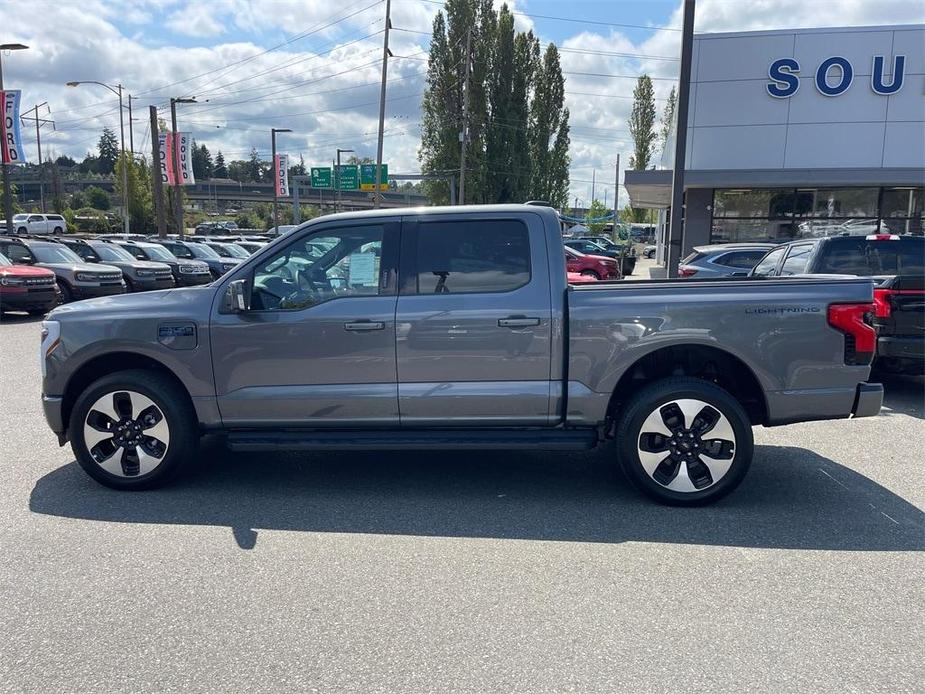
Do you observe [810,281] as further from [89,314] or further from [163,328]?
[89,314]

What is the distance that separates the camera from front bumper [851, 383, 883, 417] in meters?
4.83

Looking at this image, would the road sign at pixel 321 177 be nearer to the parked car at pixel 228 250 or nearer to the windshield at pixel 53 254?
the parked car at pixel 228 250

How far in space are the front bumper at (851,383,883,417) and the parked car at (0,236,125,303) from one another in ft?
56.2

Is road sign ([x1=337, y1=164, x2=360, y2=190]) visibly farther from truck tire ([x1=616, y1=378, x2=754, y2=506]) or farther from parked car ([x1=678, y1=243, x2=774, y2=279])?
truck tire ([x1=616, y1=378, x2=754, y2=506])

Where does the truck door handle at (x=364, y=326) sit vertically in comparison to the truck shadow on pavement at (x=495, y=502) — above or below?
above

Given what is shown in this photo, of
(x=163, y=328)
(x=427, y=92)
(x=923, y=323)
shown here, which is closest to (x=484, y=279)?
(x=163, y=328)

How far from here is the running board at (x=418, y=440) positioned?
194 inches

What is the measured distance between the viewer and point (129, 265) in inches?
795

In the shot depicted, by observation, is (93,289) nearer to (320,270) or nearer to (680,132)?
(680,132)

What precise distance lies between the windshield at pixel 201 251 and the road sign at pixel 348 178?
1715 centimetres

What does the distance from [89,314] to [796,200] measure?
22.2 m

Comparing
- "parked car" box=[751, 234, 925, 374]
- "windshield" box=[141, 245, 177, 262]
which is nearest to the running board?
"parked car" box=[751, 234, 925, 374]

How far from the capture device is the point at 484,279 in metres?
4.99

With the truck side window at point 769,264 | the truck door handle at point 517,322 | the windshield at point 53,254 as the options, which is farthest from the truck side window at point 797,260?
the windshield at point 53,254
